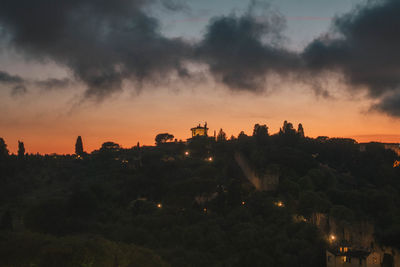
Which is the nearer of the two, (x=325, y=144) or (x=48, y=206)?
(x=48, y=206)

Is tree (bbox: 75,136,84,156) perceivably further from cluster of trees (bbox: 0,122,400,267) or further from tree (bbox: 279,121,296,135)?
tree (bbox: 279,121,296,135)

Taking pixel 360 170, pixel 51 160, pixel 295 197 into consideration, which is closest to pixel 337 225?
pixel 295 197

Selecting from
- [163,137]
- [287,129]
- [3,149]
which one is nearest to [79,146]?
[3,149]

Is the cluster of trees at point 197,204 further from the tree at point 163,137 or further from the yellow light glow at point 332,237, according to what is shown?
the tree at point 163,137

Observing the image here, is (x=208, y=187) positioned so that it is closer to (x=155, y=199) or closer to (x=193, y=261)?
(x=155, y=199)

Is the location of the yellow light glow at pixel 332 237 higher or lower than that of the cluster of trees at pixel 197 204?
lower

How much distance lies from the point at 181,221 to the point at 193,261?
475 inches

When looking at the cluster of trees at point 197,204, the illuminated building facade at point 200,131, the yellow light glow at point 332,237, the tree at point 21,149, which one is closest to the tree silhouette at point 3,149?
the cluster of trees at point 197,204

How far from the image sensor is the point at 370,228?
147 feet

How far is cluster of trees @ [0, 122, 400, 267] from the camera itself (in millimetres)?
35000

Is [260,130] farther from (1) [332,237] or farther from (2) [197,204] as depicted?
(1) [332,237]

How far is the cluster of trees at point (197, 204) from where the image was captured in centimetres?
3500

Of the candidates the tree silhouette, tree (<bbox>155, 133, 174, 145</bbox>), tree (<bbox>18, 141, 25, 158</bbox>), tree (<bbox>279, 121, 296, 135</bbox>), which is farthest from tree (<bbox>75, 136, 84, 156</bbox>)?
tree (<bbox>279, 121, 296, 135</bbox>)

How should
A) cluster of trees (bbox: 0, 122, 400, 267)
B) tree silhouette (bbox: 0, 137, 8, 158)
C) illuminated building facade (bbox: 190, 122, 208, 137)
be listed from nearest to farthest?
cluster of trees (bbox: 0, 122, 400, 267) → tree silhouette (bbox: 0, 137, 8, 158) → illuminated building facade (bbox: 190, 122, 208, 137)
